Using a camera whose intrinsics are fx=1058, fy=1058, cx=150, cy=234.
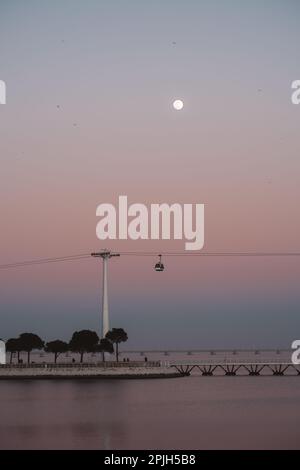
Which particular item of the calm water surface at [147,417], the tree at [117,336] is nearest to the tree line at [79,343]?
the tree at [117,336]

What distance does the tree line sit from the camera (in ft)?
452

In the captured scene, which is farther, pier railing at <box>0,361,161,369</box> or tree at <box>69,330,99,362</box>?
tree at <box>69,330,99,362</box>

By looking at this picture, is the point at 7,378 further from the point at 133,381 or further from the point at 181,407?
the point at 181,407

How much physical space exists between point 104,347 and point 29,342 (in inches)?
583

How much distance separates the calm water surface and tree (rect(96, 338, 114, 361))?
14553mm

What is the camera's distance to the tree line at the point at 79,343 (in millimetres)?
137625

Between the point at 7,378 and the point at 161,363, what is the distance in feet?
67.4

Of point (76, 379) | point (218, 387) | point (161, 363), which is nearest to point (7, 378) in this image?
point (76, 379)

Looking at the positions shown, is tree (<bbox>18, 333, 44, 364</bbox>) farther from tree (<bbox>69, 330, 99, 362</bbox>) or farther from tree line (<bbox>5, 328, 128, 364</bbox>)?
tree (<bbox>69, 330, 99, 362</bbox>)

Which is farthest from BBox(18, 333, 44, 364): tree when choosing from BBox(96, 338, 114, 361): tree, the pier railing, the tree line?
BBox(96, 338, 114, 361): tree

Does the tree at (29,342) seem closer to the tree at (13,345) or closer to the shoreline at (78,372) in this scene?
the tree at (13,345)
